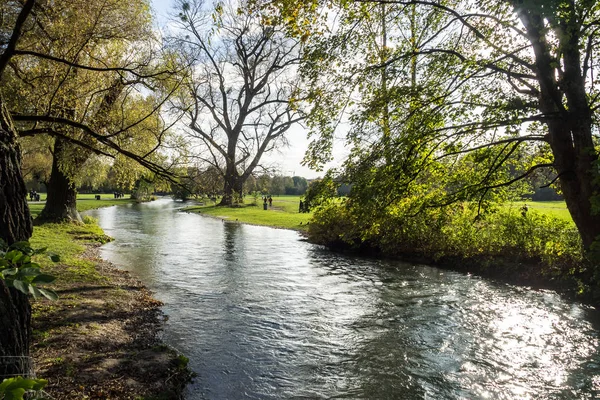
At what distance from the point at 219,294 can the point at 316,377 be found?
5.53 meters

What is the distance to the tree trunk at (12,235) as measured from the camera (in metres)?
3.44

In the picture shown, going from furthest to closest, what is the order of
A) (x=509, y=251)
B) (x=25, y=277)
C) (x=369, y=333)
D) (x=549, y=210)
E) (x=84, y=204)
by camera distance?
1. (x=84, y=204)
2. (x=549, y=210)
3. (x=509, y=251)
4. (x=369, y=333)
5. (x=25, y=277)

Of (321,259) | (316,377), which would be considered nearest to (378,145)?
(316,377)

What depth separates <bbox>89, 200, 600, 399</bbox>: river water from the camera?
20.4 ft

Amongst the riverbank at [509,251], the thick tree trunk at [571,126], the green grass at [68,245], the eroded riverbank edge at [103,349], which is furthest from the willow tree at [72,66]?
the thick tree trunk at [571,126]

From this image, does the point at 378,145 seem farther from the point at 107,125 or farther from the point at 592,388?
Answer: the point at 107,125

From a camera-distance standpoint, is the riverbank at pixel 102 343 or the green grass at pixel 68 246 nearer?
the riverbank at pixel 102 343

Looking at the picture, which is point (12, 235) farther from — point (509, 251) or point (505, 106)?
point (509, 251)

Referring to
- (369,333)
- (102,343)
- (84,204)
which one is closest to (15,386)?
(102,343)

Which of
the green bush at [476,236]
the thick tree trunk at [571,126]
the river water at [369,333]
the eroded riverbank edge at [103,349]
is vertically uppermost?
the thick tree trunk at [571,126]

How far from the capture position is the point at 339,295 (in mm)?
11562

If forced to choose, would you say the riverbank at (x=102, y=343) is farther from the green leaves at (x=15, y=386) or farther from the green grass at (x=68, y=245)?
the green leaves at (x=15, y=386)

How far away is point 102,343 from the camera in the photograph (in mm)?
6746

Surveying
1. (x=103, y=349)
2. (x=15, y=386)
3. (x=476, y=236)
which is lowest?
(x=103, y=349)
